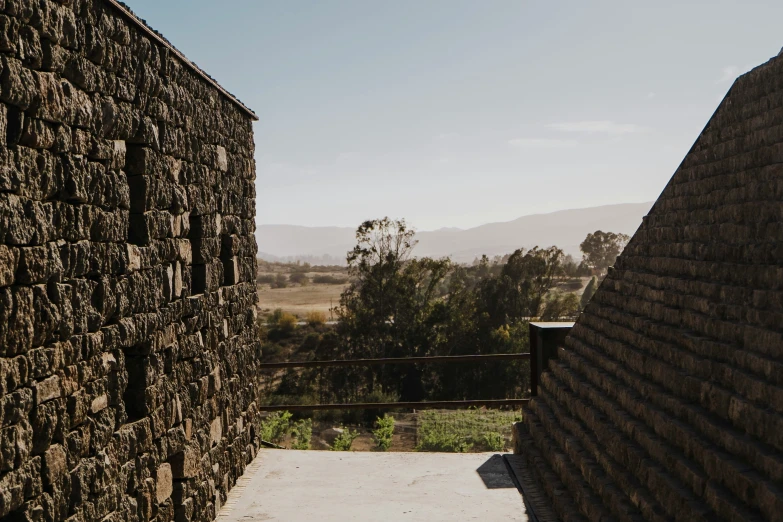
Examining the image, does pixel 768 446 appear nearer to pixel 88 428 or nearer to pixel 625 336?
pixel 625 336

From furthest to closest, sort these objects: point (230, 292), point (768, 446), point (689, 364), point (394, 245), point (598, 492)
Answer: point (394, 245)
point (230, 292)
point (598, 492)
point (689, 364)
point (768, 446)

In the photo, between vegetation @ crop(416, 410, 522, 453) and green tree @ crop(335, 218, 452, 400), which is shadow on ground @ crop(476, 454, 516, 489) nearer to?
vegetation @ crop(416, 410, 522, 453)

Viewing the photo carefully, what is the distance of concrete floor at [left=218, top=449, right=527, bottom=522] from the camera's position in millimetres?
6953

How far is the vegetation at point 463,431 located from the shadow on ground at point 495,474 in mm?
1113

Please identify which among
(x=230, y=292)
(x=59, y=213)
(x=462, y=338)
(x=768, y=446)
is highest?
(x=59, y=213)

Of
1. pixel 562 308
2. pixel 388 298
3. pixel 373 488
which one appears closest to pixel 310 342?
pixel 388 298

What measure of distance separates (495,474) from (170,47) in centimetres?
496

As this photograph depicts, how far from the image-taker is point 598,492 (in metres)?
5.96

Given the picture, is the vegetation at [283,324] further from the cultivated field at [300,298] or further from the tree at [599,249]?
the tree at [599,249]

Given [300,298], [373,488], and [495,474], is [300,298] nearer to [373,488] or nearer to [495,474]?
[495,474]

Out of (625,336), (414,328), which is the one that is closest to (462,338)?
(414,328)

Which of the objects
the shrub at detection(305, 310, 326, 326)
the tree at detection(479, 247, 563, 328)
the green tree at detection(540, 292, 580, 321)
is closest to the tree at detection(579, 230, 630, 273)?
the tree at detection(479, 247, 563, 328)

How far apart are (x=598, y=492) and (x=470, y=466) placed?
2629 mm

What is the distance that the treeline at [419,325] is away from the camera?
2317 cm
